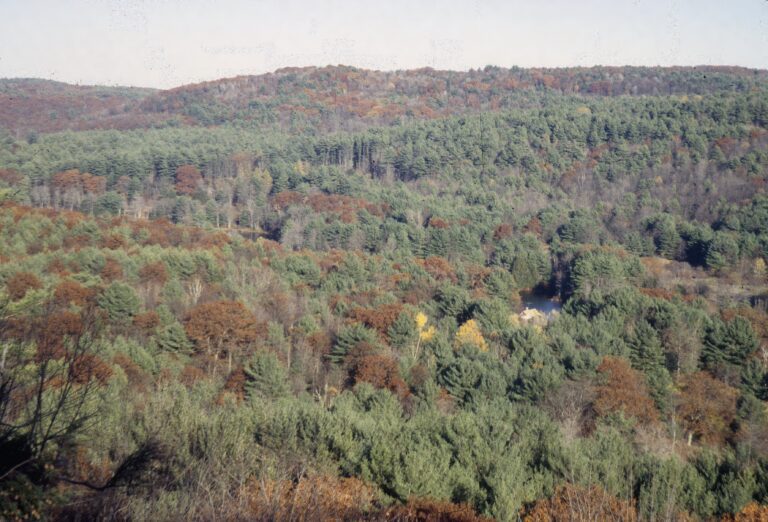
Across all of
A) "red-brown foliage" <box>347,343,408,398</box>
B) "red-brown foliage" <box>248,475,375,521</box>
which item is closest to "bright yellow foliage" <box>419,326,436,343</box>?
"red-brown foliage" <box>347,343,408,398</box>

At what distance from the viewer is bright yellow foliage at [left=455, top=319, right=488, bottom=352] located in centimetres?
3008

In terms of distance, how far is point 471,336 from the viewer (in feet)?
Answer: 105

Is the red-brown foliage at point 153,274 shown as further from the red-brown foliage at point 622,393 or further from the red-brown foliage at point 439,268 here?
the red-brown foliage at point 622,393

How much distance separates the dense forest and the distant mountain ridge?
2.87 m

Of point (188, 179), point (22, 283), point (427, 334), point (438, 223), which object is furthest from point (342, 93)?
point (22, 283)

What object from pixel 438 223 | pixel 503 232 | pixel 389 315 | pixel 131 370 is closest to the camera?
pixel 131 370

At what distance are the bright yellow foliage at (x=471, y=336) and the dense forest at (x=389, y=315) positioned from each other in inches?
10.1

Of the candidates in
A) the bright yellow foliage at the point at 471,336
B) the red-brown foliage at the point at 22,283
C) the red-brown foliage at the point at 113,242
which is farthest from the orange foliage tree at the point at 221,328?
the red-brown foliage at the point at 113,242

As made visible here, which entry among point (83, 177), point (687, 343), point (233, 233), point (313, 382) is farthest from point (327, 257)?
point (83, 177)

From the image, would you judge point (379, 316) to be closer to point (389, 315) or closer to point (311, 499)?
point (389, 315)

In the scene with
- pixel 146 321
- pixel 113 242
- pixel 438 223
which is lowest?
pixel 438 223

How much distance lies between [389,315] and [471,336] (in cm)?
460

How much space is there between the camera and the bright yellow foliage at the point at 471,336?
98.7ft

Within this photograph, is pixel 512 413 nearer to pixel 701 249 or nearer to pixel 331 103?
pixel 701 249
